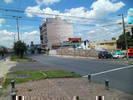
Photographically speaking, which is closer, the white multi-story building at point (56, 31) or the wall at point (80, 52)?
the wall at point (80, 52)

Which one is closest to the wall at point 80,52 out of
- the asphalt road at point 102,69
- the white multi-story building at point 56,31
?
the asphalt road at point 102,69

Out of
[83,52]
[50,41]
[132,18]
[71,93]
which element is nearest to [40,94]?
[71,93]

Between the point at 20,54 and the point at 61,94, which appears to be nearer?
the point at 61,94

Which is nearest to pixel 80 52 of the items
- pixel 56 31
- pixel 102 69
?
pixel 102 69

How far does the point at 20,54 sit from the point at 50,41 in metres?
62.4

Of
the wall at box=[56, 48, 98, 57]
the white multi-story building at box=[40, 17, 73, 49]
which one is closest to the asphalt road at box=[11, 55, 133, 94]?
the wall at box=[56, 48, 98, 57]

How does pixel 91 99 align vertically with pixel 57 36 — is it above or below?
below

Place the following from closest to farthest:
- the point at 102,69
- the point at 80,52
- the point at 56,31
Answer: the point at 102,69 < the point at 80,52 < the point at 56,31

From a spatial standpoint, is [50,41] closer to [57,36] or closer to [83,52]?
[57,36]

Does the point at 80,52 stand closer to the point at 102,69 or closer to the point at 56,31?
the point at 102,69

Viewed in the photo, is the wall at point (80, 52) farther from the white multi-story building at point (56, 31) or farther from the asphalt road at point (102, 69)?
the white multi-story building at point (56, 31)

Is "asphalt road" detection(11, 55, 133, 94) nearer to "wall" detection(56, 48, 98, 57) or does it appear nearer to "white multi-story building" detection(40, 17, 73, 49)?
"wall" detection(56, 48, 98, 57)

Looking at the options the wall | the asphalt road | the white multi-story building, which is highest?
the white multi-story building

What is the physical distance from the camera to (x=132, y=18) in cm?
761
